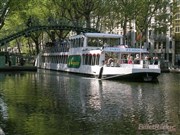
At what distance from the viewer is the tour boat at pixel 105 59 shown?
155 feet

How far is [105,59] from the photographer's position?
2003 inches

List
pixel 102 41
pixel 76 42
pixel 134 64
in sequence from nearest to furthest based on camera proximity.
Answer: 1. pixel 134 64
2. pixel 102 41
3. pixel 76 42

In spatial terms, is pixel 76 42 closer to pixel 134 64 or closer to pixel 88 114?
pixel 134 64

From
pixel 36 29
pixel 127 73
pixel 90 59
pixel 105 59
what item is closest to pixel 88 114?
pixel 127 73

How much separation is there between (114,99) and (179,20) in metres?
78.0

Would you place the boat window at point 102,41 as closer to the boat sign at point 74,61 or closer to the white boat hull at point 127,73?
the boat sign at point 74,61

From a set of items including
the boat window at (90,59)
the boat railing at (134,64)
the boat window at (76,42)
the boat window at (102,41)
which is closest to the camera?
the boat railing at (134,64)

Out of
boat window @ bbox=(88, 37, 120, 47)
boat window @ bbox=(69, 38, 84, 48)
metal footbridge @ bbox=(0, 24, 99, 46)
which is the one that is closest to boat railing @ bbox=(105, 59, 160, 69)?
boat window @ bbox=(88, 37, 120, 47)

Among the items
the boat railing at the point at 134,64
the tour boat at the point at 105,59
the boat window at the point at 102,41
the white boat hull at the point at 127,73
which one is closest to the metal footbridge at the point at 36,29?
the tour boat at the point at 105,59

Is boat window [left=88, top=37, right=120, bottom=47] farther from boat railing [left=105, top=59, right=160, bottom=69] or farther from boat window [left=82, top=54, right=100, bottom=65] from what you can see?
boat railing [left=105, top=59, right=160, bottom=69]

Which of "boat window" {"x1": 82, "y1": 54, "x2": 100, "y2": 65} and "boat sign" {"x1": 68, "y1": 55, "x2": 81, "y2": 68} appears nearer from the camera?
"boat window" {"x1": 82, "y1": 54, "x2": 100, "y2": 65}

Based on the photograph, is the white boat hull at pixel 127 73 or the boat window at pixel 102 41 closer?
the white boat hull at pixel 127 73

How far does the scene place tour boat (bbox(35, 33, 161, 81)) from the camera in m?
47.1

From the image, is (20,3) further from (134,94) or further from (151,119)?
(151,119)
